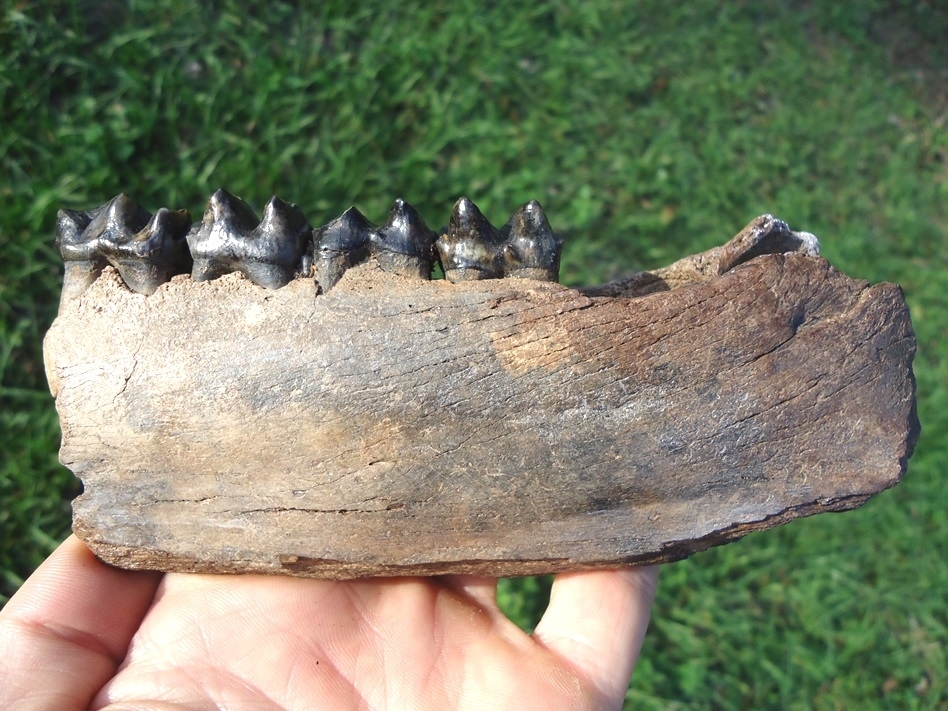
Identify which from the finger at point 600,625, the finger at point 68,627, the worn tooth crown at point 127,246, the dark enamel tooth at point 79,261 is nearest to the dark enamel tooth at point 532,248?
the worn tooth crown at point 127,246

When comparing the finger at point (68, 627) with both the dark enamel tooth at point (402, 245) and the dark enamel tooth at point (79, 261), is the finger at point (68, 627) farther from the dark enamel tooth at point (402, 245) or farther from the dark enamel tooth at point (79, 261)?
the dark enamel tooth at point (402, 245)

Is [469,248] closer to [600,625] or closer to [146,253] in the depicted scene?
[146,253]

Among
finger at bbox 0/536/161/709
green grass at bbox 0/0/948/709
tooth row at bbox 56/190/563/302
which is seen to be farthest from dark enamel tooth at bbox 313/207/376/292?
green grass at bbox 0/0/948/709

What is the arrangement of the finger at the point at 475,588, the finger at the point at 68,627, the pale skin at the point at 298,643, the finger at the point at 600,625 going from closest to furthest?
the finger at the point at 68,627, the pale skin at the point at 298,643, the finger at the point at 600,625, the finger at the point at 475,588

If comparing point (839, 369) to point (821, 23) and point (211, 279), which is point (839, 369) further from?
point (821, 23)

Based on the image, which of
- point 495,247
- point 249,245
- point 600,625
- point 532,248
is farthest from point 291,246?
point 600,625
